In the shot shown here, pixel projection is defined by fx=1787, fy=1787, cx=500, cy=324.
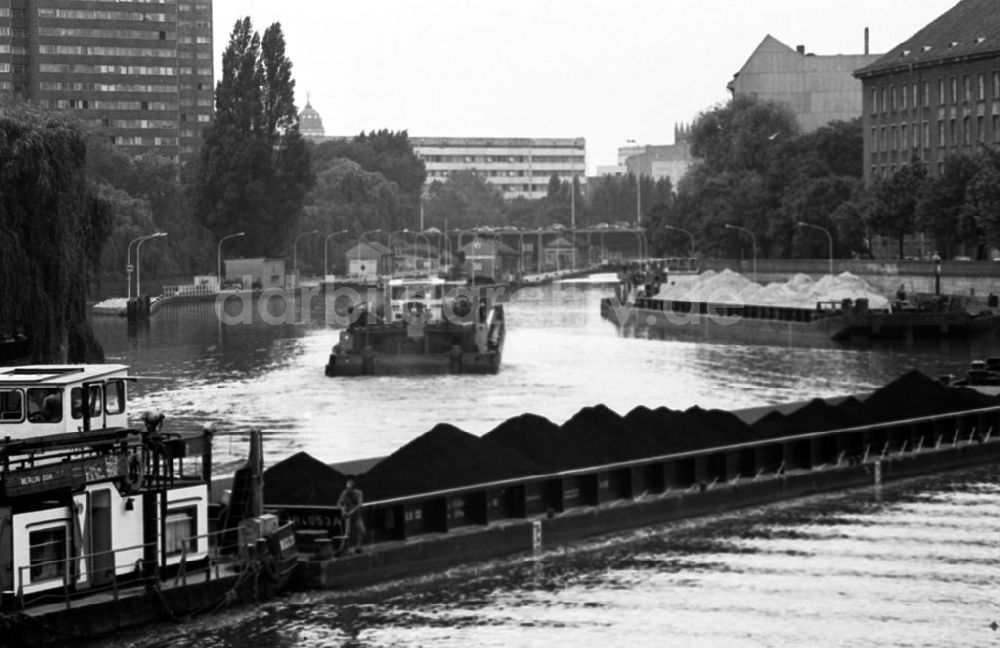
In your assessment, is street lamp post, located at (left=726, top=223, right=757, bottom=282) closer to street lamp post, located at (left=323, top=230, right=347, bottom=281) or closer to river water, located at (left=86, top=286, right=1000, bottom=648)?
street lamp post, located at (left=323, top=230, right=347, bottom=281)

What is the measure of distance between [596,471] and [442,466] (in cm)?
389

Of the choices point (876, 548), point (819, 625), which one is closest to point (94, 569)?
point (819, 625)

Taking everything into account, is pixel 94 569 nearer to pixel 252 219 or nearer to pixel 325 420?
pixel 325 420

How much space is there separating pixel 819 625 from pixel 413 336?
55.4 metres

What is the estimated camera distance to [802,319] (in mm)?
110062

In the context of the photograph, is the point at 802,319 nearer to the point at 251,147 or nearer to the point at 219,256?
the point at 251,147

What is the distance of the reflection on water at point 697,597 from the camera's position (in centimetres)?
2895

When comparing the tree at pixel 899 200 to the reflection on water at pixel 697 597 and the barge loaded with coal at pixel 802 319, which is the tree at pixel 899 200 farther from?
the reflection on water at pixel 697 597

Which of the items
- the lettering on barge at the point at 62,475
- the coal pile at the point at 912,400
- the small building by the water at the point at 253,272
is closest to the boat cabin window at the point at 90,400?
the lettering on barge at the point at 62,475

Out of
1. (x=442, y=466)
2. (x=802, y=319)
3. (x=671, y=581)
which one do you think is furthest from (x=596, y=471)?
(x=802, y=319)

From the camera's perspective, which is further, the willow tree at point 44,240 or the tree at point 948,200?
the tree at point 948,200

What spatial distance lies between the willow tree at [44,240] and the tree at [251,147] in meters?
94.2

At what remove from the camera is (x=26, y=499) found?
26.7 metres

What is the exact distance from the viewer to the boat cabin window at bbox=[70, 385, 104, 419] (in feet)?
97.5
